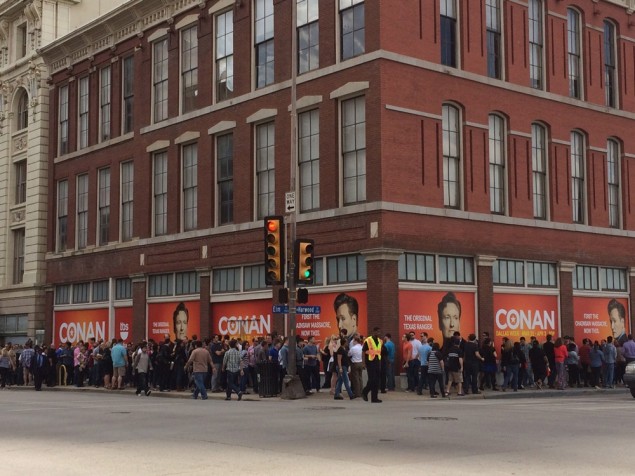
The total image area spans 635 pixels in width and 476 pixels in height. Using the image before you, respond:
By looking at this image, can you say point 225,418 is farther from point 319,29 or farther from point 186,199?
point 186,199

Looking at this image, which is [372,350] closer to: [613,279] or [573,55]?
[613,279]

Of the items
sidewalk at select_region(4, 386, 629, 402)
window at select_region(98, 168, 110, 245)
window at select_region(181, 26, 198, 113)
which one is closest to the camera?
sidewalk at select_region(4, 386, 629, 402)

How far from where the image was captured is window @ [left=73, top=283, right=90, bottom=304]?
41.6 m

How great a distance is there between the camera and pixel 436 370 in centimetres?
2427

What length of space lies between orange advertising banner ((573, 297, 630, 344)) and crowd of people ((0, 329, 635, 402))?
2.89 feet

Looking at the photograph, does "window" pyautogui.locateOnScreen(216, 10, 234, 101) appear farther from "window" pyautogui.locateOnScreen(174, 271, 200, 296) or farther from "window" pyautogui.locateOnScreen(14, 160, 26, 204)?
"window" pyautogui.locateOnScreen(14, 160, 26, 204)

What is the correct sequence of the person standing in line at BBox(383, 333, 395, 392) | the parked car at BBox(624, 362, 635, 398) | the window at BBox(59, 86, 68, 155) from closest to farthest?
the parked car at BBox(624, 362, 635, 398) < the person standing in line at BBox(383, 333, 395, 392) < the window at BBox(59, 86, 68, 155)

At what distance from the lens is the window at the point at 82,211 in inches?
1662

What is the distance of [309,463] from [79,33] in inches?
1386

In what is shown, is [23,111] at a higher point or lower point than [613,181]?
higher

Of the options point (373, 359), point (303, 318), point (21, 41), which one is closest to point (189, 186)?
point (303, 318)

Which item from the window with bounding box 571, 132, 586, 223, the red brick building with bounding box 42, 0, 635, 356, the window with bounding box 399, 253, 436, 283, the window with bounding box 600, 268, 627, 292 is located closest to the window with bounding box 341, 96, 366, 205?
the red brick building with bounding box 42, 0, 635, 356

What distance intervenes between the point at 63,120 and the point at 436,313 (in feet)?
77.7

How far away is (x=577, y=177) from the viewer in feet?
112
